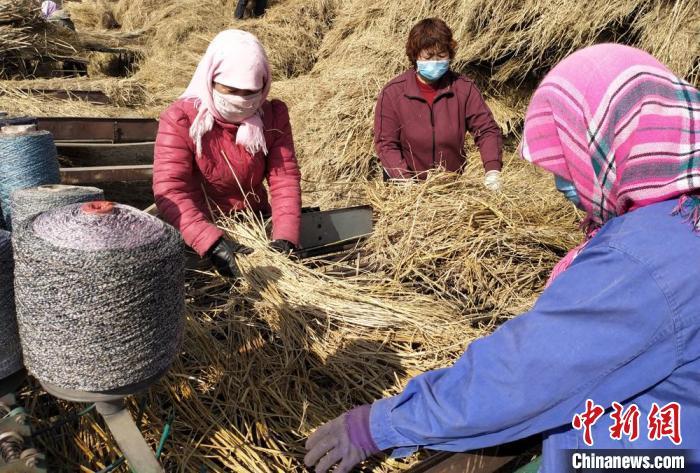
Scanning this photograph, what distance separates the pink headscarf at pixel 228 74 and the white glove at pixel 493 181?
1198 millimetres

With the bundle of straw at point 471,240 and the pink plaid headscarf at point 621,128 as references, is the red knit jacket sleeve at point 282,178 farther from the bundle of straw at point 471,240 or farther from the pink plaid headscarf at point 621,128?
the pink plaid headscarf at point 621,128

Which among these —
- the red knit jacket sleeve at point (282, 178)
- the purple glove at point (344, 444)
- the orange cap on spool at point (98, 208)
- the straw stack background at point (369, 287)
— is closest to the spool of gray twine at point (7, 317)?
the orange cap on spool at point (98, 208)

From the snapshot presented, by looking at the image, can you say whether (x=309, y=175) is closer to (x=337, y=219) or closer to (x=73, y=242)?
(x=337, y=219)

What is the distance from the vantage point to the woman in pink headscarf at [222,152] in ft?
6.45

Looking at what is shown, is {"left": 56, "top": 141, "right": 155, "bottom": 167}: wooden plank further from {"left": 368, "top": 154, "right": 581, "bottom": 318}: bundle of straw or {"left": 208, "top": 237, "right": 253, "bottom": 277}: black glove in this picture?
{"left": 208, "top": 237, "right": 253, "bottom": 277}: black glove

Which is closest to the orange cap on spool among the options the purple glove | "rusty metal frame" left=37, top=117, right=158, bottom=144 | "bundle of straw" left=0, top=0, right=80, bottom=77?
the purple glove

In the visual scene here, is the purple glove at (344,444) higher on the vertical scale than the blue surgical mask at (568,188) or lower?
lower

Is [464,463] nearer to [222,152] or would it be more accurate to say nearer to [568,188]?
[568,188]

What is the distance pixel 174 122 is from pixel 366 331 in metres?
0.98

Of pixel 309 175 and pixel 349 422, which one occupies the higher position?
pixel 349 422

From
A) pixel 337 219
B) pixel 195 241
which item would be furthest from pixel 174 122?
pixel 337 219

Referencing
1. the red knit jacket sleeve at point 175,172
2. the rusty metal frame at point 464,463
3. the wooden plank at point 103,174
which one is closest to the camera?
the rusty metal frame at point 464,463

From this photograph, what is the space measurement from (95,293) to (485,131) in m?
2.73

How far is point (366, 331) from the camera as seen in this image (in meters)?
1.71
